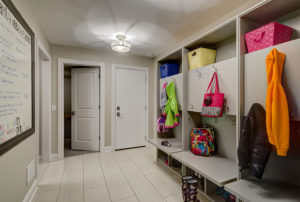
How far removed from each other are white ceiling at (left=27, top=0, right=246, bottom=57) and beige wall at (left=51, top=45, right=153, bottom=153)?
22 cm

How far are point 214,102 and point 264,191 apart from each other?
872mm

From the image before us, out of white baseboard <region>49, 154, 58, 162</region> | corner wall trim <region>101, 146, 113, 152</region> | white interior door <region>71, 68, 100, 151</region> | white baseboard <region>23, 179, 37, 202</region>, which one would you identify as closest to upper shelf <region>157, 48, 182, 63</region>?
white interior door <region>71, 68, 100, 151</region>

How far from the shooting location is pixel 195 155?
200 cm

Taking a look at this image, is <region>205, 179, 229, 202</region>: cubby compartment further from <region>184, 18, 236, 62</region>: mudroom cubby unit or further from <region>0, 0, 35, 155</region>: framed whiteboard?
<region>0, 0, 35, 155</region>: framed whiteboard

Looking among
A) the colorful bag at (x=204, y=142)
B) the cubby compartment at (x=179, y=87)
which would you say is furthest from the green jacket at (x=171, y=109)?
the colorful bag at (x=204, y=142)

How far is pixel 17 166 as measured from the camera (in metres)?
1.45

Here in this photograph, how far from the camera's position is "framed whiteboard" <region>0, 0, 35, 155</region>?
118 cm

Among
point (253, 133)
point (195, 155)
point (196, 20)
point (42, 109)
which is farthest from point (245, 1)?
point (42, 109)

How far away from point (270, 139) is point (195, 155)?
1.08 m

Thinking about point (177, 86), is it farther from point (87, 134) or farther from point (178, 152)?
point (87, 134)

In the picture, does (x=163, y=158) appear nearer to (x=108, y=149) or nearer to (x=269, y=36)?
(x=108, y=149)

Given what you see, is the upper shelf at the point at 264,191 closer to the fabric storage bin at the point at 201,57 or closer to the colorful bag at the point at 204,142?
the colorful bag at the point at 204,142

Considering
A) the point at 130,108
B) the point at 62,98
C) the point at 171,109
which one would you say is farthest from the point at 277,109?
the point at 62,98

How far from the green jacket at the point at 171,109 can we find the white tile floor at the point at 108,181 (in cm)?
83
